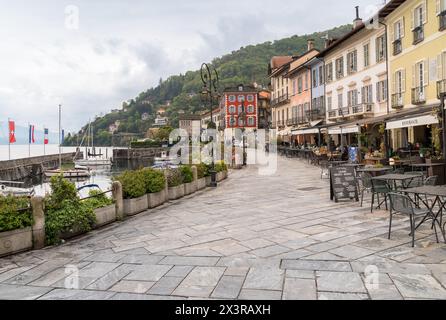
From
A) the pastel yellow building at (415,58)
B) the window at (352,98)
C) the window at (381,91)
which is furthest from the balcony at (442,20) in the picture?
the window at (352,98)

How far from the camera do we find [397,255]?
5.23 metres

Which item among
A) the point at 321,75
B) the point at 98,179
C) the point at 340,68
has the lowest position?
the point at 98,179

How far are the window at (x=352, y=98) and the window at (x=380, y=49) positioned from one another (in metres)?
3.70

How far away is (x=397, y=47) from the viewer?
2127 cm

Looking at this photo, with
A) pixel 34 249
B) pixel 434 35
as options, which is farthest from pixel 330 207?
pixel 434 35

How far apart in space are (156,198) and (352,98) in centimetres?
2095

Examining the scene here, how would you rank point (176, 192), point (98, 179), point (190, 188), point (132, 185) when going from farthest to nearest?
point (98, 179), point (190, 188), point (176, 192), point (132, 185)

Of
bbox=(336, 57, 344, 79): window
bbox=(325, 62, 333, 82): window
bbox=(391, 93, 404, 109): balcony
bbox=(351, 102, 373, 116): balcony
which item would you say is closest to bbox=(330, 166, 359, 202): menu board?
bbox=(391, 93, 404, 109): balcony

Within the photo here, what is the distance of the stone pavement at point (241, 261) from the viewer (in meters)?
4.23

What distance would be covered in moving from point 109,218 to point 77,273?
3418mm

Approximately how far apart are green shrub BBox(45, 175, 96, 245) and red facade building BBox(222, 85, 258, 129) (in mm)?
61598

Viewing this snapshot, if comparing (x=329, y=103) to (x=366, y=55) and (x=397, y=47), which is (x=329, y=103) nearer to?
(x=366, y=55)

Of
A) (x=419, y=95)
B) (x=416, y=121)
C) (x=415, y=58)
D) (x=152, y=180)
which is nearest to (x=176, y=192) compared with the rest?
(x=152, y=180)
